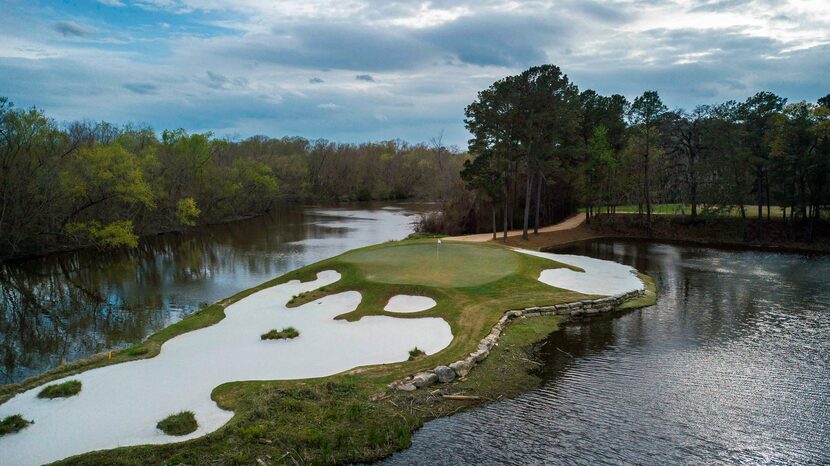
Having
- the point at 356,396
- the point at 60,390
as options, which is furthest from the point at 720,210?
the point at 60,390

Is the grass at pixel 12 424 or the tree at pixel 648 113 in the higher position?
the tree at pixel 648 113

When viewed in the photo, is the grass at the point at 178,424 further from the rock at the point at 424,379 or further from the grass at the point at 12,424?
the rock at the point at 424,379

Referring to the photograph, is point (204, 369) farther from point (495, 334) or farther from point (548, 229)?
point (548, 229)

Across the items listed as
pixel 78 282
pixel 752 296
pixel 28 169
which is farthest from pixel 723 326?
pixel 28 169

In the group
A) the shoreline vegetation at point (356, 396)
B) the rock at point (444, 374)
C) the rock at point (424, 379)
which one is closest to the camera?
the shoreline vegetation at point (356, 396)

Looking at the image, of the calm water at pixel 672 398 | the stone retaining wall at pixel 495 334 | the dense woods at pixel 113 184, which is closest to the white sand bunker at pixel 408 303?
the stone retaining wall at pixel 495 334

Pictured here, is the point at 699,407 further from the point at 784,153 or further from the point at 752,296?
the point at 784,153

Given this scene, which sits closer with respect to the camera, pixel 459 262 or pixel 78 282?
pixel 459 262
